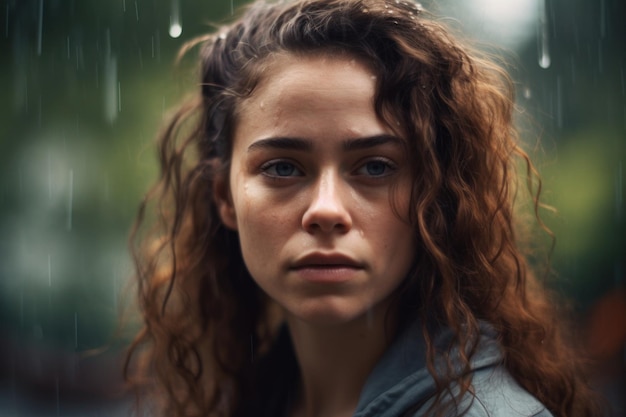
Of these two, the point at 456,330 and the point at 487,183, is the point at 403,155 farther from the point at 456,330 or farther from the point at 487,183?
the point at 456,330

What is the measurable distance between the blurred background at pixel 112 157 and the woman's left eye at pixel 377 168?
7.97 ft

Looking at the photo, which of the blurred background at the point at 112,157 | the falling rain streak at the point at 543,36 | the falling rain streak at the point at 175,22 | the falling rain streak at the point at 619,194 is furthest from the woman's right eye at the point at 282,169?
the falling rain streak at the point at 619,194

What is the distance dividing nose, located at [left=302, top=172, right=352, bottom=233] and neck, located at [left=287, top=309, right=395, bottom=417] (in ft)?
1.33

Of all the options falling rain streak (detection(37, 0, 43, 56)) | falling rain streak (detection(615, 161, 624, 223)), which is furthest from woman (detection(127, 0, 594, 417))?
falling rain streak (detection(37, 0, 43, 56))

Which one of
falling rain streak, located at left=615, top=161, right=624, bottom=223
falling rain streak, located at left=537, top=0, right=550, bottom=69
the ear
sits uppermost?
falling rain streak, located at left=537, top=0, right=550, bottom=69

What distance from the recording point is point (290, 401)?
10.6 feet

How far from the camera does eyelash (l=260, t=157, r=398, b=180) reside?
8.54 ft

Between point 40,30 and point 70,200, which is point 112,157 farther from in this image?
point 40,30

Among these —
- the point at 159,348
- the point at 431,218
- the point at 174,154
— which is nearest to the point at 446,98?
the point at 431,218

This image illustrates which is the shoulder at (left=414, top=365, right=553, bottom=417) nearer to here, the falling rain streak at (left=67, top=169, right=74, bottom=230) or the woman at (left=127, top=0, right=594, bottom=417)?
the woman at (left=127, top=0, right=594, bottom=417)

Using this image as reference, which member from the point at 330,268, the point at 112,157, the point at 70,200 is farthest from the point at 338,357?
the point at 70,200

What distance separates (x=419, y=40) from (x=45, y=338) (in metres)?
5.17

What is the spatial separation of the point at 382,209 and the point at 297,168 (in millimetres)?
286

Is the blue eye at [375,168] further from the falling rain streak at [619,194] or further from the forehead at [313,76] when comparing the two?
the falling rain streak at [619,194]
